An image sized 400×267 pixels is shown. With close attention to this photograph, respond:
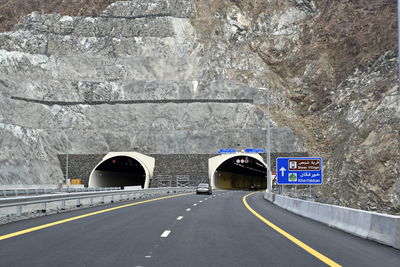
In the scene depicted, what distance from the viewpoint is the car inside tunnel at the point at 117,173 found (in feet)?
252

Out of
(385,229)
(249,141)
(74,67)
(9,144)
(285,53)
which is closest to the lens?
(385,229)

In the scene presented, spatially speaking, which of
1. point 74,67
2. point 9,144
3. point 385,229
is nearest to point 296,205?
point 385,229

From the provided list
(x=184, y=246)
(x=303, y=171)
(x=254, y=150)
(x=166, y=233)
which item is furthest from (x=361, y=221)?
(x=254, y=150)

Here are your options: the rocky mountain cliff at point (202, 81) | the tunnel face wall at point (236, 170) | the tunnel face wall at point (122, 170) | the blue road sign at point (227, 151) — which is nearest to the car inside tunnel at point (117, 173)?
the tunnel face wall at point (122, 170)

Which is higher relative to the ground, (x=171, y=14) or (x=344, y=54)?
(x=171, y=14)

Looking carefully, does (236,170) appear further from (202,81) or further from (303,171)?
(303,171)

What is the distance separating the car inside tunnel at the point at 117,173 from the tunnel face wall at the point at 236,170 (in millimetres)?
12841

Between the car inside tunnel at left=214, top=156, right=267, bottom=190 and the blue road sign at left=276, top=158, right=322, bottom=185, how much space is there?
136 ft

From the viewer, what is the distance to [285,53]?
106 m

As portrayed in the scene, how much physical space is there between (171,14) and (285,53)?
24.2 metres

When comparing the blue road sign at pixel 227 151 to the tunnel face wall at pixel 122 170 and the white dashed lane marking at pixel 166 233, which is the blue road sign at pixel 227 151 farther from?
the white dashed lane marking at pixel 166 233

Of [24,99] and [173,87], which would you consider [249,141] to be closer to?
[173,87]

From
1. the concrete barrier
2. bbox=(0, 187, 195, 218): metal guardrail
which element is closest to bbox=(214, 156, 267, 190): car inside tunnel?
bbox=(0, 187, 195, 218): metal guardrail

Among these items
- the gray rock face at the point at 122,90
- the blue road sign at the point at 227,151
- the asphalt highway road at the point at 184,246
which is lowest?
the asphalt highway road at the point at 184,246
